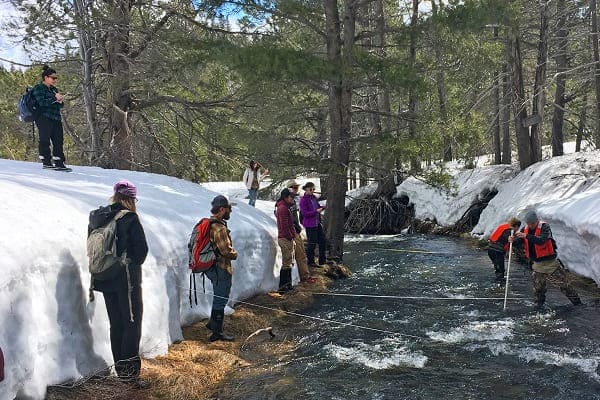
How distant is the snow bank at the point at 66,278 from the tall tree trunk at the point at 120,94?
3.88 meters

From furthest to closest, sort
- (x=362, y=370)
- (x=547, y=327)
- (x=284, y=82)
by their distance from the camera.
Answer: (x=284, y=82) → (x=547, y=327) → (x=362, y=370)

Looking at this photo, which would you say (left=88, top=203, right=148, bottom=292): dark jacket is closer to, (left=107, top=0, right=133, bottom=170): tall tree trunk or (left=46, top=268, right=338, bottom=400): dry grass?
(left=46, top=268, right=338, bottom=400): dry grass

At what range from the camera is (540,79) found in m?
17.6

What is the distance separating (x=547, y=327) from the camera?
288 inches

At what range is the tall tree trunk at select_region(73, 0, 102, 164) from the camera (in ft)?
35.3

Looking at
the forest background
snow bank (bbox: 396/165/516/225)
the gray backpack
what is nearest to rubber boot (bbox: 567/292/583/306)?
the forest background

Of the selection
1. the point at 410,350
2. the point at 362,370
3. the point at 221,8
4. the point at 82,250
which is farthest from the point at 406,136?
the point at 82,250

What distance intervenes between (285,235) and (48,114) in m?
4.73

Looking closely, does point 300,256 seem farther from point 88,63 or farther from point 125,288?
point 88,63

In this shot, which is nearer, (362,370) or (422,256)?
(362,370)

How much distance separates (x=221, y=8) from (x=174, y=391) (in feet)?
28.3

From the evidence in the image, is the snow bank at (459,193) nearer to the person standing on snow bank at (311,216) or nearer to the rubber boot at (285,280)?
the person standing on snow bank at (311,216)

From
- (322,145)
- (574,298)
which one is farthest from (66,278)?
(322,145)

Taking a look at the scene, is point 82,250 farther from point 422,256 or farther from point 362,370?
point 422,256
